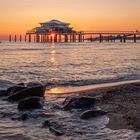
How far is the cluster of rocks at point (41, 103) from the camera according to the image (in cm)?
1050

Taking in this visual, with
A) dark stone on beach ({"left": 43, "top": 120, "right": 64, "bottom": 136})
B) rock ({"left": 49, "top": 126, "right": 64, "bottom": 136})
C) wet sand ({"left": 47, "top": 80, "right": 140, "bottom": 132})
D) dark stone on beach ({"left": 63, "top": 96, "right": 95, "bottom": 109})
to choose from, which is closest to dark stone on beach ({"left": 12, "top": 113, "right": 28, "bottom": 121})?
dark stone on beach ({"left": 43, "top": 120, "right": 64, "bottom": 136})

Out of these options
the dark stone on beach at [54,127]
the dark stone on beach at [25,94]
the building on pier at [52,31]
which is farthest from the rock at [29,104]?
the building on pier at [52,31]

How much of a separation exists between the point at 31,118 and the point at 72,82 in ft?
33.3

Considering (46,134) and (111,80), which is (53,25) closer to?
(111,80)

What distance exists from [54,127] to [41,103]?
11.4 feet

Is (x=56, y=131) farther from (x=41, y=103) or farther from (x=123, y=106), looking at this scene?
(x=41, y=103)

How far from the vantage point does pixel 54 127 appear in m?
10.0

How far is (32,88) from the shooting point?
15.1 metres

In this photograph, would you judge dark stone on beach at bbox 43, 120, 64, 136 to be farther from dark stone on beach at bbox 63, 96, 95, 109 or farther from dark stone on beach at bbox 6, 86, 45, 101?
dark stone on beach at bbox 6, 86, 45, 101

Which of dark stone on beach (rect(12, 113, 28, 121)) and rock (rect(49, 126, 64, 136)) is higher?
rock (rect(49, 126, 64, 136))

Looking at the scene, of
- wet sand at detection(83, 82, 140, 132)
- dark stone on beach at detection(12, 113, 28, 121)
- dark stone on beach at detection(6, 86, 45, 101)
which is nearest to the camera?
wet sand at detection(83, 82, 140, 132)

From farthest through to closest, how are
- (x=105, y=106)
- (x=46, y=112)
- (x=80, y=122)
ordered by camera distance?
1. (x=105, y=106)
2. (x=46, y=112)
3. (x=80, y=122)

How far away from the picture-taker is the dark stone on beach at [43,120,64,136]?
30.9 feet

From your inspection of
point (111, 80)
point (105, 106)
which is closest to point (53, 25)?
point (111, 80)
